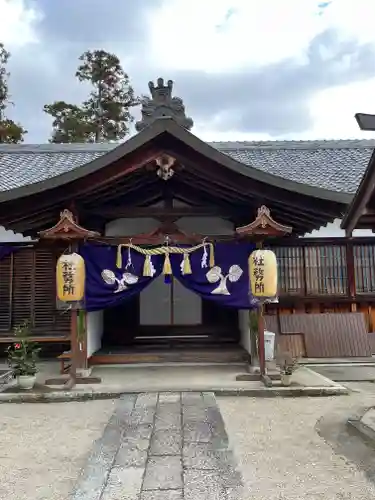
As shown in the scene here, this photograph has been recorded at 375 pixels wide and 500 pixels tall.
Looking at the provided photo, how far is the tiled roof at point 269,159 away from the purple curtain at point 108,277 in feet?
17.4

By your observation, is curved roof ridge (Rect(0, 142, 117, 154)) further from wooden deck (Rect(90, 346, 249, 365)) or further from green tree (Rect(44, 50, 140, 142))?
green tree (Rect(44, 50, 140, 142))

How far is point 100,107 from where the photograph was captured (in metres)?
34.4

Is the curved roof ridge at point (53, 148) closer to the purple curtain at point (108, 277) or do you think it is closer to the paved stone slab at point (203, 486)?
the purple curtain at point (108, 277)

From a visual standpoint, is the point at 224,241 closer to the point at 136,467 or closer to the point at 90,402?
the point at 90,402

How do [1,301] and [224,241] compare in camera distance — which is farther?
[1,301]

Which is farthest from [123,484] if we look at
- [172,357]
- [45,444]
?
[172,357]

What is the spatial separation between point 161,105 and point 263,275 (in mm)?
3537

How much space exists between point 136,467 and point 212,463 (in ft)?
2.21

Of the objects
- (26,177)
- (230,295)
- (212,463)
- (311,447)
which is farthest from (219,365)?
(26,177)

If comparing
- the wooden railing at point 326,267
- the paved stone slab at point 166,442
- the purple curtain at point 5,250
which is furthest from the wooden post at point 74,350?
the wooden railing at point 326,267

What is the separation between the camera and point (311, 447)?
4777mm

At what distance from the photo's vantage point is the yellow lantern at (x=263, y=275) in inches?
299

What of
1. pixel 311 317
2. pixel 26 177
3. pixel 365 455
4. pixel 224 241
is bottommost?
→ pixel 365 455

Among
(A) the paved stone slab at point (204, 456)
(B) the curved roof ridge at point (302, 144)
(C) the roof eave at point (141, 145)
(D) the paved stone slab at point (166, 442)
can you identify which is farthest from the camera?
(B) the curved roof ridge at point (302, 144)
